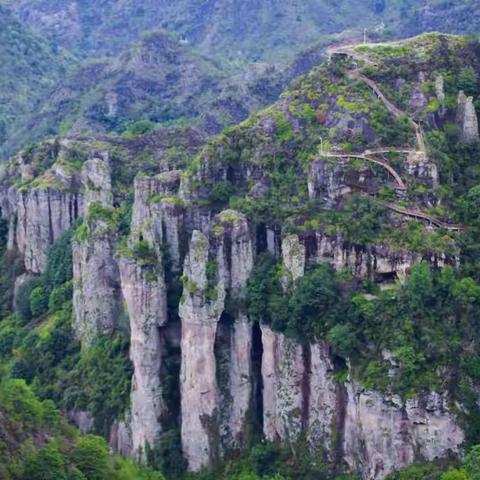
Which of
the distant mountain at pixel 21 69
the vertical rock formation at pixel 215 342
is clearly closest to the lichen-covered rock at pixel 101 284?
the vertical rock formation at pixel 215 342

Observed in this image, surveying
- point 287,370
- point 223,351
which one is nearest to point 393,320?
point 287,370

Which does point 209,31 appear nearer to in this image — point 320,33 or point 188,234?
point 320,33

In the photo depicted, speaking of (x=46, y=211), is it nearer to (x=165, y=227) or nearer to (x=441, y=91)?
(x=165, y=227)

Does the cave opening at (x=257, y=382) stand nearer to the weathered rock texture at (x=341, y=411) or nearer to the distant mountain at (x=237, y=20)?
the weathered rock texture at (x=341, y=411)

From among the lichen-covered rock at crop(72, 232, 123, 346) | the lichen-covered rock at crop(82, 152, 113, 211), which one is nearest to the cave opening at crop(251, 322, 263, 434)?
the lichen-covered rock at crop(72, 232, 123, 346)

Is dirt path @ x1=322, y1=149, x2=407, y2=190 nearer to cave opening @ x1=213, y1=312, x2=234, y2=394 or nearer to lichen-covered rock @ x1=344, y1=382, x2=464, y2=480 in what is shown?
cave opening @ x1=213, y1=312, x2=234, y2=394

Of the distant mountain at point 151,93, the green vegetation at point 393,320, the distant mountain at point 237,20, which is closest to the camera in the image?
the green vegetation at point 393,320

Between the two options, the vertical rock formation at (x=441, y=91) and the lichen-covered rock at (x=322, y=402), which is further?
the vertical rock formation at (x=441, y=91)
